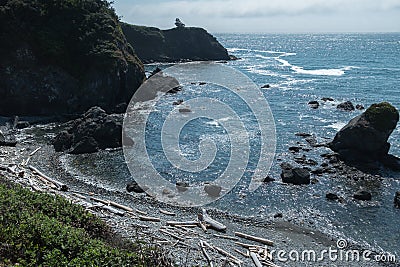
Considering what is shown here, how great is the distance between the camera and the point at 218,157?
39.6 m

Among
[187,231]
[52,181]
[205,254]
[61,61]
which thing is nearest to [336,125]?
[187,231]

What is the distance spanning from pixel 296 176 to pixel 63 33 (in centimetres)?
4243

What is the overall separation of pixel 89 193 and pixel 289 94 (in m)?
52.5

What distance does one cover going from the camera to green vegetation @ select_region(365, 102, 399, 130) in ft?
124

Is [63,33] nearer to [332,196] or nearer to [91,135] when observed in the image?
[91,135]

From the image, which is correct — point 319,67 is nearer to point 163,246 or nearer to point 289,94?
point 289,94

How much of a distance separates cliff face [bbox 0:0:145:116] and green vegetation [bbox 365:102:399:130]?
115 ft

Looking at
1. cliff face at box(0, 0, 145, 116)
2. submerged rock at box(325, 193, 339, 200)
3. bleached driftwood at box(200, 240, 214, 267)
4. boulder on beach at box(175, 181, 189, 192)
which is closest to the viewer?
bleached driftwood at box(200, 240, 214, 267)

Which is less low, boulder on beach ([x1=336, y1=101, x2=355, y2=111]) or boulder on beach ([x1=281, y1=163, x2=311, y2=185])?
boulder on beach ([x1=336, y1=101, x2=355, y2=111])

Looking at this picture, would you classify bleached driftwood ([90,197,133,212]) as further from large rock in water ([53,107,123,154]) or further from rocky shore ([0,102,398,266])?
large rock in water ([53,107,123,154])

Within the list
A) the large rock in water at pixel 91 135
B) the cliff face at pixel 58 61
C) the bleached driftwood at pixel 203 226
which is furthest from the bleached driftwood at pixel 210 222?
the cliff face at pixel 58 61

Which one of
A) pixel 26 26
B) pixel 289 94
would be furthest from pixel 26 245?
pixel 289 94

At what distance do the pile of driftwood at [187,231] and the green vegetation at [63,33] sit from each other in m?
29.0

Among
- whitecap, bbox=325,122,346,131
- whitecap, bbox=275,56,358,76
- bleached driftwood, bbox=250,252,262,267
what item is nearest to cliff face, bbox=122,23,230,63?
whitecap, bbox=275,56,358,76
